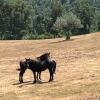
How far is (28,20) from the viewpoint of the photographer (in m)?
97.1

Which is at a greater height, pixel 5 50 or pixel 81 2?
pixel 81 2

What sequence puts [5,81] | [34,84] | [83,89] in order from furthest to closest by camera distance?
[5,81], [34,84], [83,89]

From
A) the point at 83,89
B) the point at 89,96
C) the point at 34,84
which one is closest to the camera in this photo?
the point at 89,96

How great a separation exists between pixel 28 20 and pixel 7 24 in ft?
17.7

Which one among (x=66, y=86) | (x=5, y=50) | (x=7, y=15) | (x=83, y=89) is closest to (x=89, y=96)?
(x=83, y=89)

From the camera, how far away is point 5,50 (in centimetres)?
5550

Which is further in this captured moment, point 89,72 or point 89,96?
point 89,72

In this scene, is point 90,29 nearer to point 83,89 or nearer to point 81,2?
point 81,2

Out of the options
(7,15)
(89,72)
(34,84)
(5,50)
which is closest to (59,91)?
(34,84)

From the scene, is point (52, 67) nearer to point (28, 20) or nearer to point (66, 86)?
point (66, 86)

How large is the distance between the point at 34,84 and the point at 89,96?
521 centimetres

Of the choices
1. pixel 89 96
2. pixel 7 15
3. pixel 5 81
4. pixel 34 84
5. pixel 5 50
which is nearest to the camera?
pixel 89 96

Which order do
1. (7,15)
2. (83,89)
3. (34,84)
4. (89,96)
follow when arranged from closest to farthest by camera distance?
(89,96) < (83,89) < (34,84) < (7,15)

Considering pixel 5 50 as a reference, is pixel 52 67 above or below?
above
